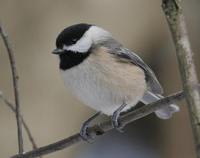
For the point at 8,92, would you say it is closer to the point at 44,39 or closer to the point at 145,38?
the point at 44,39

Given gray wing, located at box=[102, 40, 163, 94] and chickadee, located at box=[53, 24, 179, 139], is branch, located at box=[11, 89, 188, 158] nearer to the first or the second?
chickadee, located at box=[53, 24, 179, 139]

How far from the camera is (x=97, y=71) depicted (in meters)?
1.49

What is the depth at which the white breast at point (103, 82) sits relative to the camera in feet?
4.86

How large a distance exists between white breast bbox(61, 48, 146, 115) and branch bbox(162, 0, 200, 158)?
876 millimetres

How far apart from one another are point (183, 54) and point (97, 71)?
35.0 inches

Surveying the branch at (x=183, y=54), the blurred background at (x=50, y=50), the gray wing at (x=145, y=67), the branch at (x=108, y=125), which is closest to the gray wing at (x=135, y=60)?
the gray wing at (x=145, y=67)

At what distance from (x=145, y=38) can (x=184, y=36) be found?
111 inches

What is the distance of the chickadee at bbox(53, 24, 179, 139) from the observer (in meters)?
1.48

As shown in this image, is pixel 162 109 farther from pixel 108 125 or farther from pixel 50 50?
pixel 50 50

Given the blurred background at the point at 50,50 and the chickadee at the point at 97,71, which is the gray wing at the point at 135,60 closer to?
the chickadee at the point at 97,71

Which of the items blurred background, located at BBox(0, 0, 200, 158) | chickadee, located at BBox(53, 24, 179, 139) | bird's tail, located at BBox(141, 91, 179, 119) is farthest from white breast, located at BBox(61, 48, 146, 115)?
blurred background, located at BBox(0, 0, 200, 158)

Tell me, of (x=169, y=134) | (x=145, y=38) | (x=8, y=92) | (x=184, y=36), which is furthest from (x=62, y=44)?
(x=169, y=134)

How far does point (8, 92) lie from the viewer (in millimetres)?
2871

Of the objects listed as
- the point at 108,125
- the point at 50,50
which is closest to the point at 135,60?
the point at 108,125
